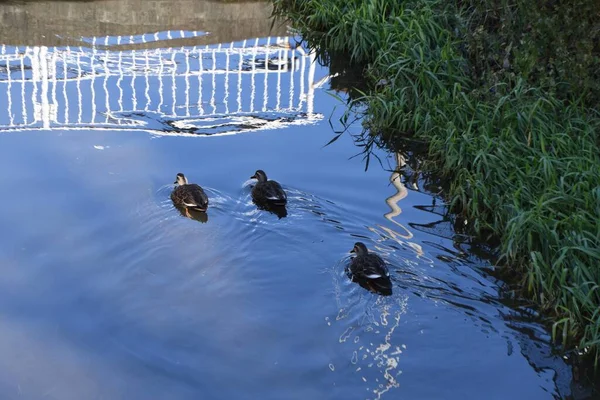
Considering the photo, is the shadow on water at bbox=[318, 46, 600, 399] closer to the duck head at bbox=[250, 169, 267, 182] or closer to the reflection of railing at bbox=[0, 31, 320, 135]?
the reflection of railing at bbox=[0, 31, 320, 135]

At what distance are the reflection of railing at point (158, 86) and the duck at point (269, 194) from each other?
204 centimetres

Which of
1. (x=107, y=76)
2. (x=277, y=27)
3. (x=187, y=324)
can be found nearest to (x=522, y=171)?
(x=187, y=324)

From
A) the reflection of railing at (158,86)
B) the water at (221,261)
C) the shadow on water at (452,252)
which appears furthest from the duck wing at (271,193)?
the reflection of railing at (158,86)

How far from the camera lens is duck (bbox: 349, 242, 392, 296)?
23.4 ft

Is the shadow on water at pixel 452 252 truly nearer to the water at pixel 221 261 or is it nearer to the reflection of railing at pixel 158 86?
the water at pixel 221 261

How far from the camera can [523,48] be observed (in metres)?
9.97

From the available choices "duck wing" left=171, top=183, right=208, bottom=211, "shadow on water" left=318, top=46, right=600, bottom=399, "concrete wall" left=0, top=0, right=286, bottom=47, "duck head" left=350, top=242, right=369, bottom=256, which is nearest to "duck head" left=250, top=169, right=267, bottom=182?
"duck wing" left=171, top=183, right=208, bottom=211

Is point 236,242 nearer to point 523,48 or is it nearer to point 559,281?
point 559,281

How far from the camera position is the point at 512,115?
363 inches

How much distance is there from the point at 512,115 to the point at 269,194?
104 inches

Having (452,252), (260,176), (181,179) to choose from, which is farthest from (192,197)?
(452,252)

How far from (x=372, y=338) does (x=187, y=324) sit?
4.36 ft

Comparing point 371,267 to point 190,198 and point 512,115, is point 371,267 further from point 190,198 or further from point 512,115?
point 512,115

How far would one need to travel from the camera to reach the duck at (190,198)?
8266mm
